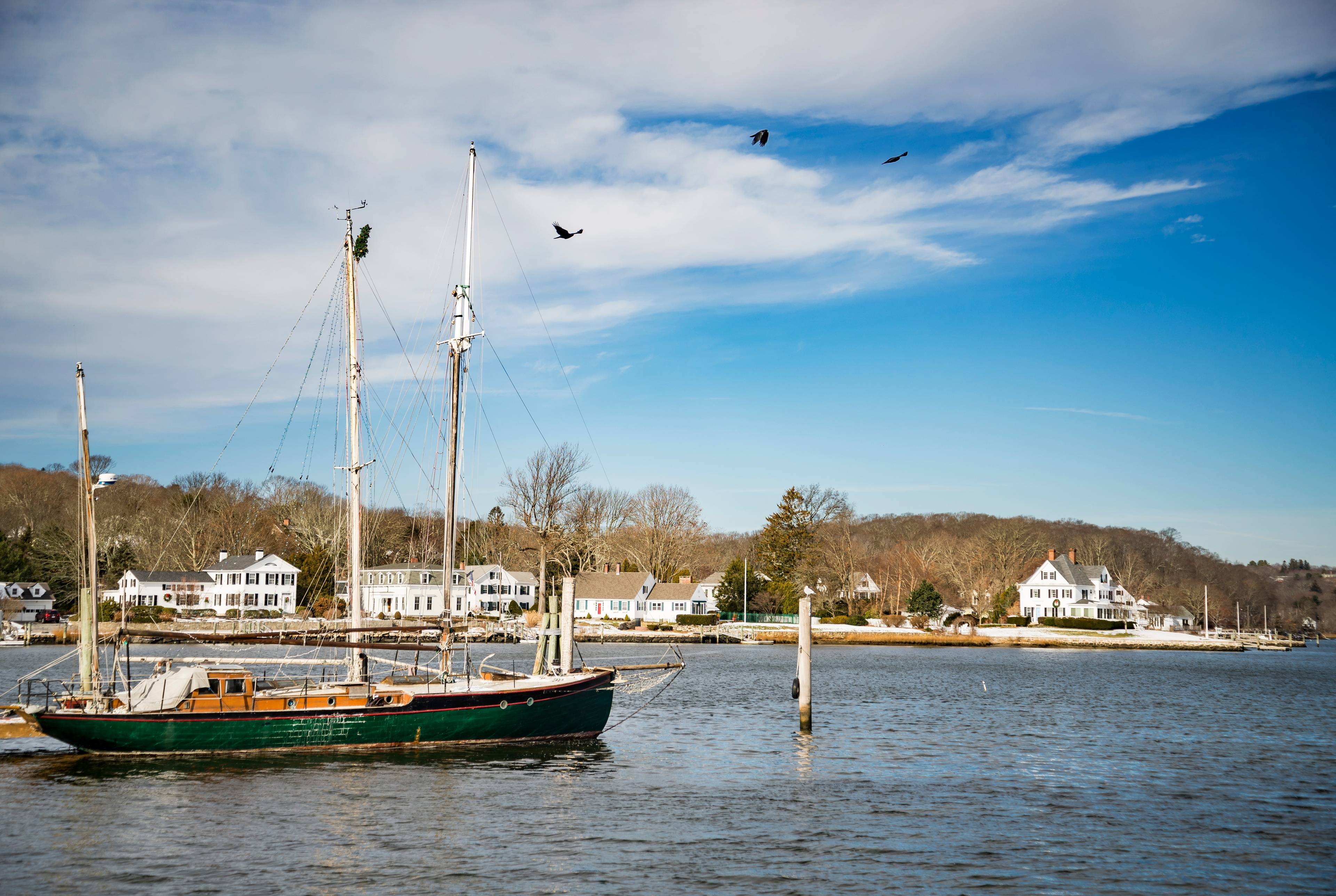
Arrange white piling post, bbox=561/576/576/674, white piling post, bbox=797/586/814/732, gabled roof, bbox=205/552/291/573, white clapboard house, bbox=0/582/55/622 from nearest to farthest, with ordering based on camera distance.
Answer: white piling post, bbox=561/576/576/674 < white piling post, bbox=797/586/814/732 < white clapboard house, bbox=0/582/55/622 < gabled roof, bbox=205/552/291/573

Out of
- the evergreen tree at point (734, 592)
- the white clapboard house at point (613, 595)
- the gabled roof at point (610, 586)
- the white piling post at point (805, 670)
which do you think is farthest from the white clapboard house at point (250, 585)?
the white piling post at point (805, 670)

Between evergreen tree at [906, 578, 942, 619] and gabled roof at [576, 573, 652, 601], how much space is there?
23581 mm

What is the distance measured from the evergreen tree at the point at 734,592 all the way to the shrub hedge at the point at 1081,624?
31.4m

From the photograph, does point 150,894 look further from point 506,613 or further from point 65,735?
point 506,613

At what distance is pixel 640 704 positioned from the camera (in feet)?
133

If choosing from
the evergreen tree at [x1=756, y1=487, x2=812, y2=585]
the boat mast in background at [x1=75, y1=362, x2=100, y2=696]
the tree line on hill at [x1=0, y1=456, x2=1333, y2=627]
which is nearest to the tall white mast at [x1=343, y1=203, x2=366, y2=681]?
the boat mast in background at [x1=75, y1=362, x2=100, y2=696]

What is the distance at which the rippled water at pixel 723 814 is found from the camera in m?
16.6

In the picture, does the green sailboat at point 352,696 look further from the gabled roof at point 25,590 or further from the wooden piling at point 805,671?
the gabled roof at point 25,590

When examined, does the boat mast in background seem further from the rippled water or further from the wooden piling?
the wooden piling

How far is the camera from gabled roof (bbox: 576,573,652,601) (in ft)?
364

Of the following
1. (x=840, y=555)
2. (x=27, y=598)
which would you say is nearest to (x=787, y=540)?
(x=840, y=555)

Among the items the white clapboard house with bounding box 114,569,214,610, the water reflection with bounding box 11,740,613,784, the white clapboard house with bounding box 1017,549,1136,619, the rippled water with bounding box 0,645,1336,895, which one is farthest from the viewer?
the white clapboard house with bounding box 1017,549,1136,619

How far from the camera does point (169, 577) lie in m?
105

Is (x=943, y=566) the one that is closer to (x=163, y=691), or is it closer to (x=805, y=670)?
(x=805, y=670)
